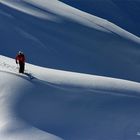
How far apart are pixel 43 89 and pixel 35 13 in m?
16.3

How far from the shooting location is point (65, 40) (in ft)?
102

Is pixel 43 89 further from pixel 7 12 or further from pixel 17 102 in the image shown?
pixel 7 12

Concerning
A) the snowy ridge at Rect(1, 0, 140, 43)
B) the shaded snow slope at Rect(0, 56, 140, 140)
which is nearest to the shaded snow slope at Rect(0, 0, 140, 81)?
the snowy ridge at Rect(1, 0, 140, 43)

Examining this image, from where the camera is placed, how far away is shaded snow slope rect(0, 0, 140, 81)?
28.3 meters

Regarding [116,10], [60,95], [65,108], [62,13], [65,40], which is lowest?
[65,108]

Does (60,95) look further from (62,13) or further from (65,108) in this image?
(62,13)

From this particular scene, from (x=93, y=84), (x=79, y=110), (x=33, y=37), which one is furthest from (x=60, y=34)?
(x=79, y=110)

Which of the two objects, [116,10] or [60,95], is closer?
[60,95]

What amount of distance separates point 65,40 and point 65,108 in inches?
588

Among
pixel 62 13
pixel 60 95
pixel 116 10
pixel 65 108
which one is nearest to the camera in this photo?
pixel 65 108

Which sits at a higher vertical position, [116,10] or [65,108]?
[116,10]

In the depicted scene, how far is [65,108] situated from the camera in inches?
651

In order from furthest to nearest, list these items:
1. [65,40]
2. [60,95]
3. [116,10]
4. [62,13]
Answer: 1. [116,10]
2. [62,13]
3. [65,40]
4. [60,95]

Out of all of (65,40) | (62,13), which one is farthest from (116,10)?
(65,40)
